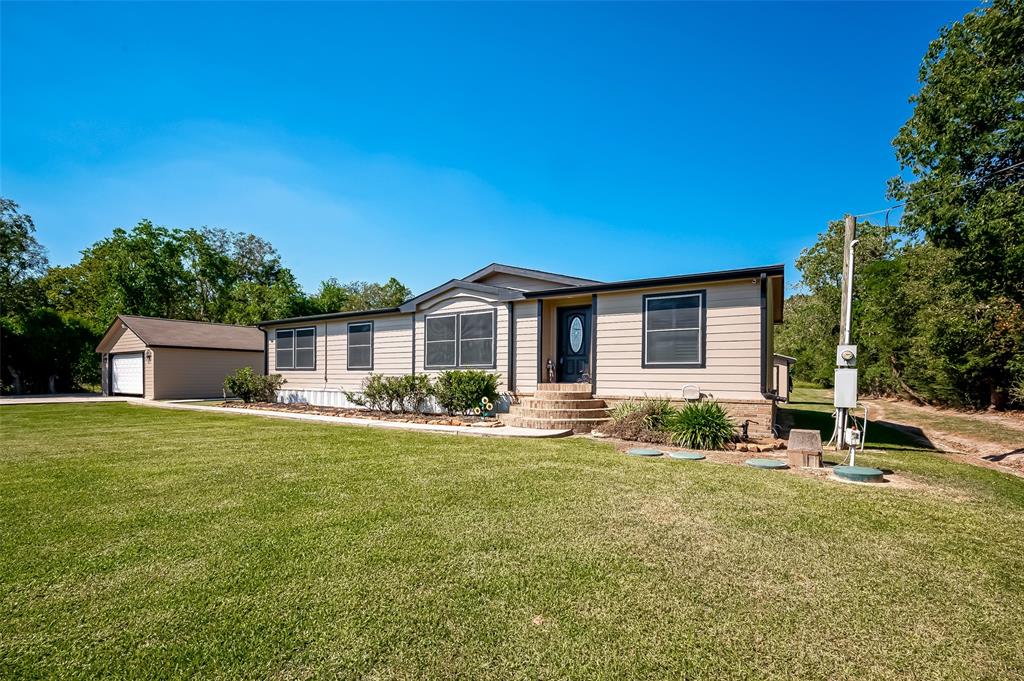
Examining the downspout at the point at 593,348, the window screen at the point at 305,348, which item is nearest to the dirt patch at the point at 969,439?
the downspout at the point at 593,348

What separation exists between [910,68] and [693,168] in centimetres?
624

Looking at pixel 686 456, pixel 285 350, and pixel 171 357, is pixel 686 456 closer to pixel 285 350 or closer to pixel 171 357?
pixel 285 350

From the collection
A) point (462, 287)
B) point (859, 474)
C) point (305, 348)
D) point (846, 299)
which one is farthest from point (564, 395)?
point (305, 348)

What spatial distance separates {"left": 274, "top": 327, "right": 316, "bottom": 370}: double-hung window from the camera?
16.5m

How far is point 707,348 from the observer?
9258 millimetres

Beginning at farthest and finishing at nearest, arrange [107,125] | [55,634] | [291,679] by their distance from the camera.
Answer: [107,125] < [55,634] < [291,679]

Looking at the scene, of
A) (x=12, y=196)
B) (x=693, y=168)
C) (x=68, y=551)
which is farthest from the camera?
(x=12, y=196)

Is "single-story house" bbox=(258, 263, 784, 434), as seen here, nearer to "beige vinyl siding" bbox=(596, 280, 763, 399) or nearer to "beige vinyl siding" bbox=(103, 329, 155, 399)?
"beige vinyl siding" bbox=(596, 280, 763, 399)

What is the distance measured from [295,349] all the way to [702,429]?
1443 centimetres

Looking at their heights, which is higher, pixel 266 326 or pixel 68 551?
pixel 266 326

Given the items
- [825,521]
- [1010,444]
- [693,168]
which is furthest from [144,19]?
[1010,444]

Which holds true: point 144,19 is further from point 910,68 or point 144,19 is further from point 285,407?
point 910,68

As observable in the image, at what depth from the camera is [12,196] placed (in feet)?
98.2

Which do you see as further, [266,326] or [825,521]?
[266,326]
